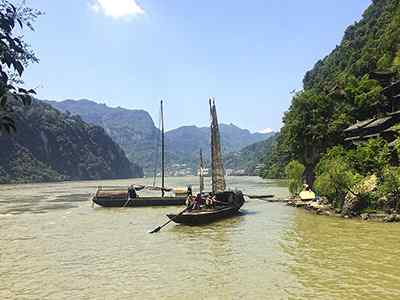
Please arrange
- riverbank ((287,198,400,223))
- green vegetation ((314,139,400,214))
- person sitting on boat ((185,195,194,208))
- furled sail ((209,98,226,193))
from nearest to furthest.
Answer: riverbank ((287,198,400,223))
green vegetation ((314,139,400,214))
person sitting on boat ((185,195,194,208))
furled sail ((209,98,226,193))

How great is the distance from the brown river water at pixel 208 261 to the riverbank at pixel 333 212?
1.48 metres

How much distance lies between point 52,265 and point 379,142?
34.4 m

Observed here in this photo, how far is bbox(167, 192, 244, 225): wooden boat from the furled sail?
307 centimetres

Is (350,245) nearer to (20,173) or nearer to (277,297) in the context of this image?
(277,297)

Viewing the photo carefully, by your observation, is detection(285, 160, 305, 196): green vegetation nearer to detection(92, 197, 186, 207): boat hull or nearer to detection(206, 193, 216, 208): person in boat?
detection(92, 197, 186, 207): boat hull

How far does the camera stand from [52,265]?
2264cm

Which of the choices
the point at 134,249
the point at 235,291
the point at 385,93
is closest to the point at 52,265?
the point at 134,249

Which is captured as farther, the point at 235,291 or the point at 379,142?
the point at 379,142

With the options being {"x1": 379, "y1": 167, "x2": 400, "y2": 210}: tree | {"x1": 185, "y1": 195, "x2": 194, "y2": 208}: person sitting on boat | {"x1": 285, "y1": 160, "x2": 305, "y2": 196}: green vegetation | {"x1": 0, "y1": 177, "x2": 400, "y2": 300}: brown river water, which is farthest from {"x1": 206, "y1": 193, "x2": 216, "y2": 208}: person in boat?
{"x1": 285, "y1": 160, "x2": 305, "y2": 196}: green vegetation

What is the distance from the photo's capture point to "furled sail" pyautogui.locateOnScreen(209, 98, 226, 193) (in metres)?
46.8

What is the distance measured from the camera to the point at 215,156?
46750 mm

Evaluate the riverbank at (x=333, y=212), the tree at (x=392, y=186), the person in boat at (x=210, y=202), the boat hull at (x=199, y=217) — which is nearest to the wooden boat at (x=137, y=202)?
the riverbank at (x=333, y=212)

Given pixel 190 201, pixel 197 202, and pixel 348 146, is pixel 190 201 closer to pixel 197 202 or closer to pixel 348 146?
pixel 197 202

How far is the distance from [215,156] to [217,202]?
6857 mm
